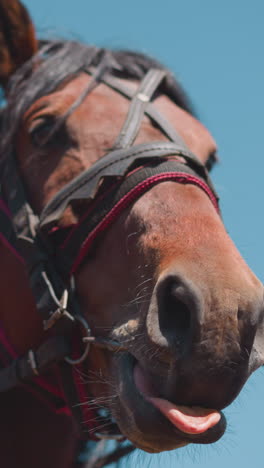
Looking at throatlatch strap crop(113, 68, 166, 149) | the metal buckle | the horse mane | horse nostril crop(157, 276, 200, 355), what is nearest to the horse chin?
horse nostril crop(157, 276, 200, 355)

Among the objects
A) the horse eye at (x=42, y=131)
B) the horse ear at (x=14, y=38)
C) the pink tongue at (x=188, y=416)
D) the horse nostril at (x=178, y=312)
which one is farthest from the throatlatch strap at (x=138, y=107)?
the pink tongue at (x=188, y=416)

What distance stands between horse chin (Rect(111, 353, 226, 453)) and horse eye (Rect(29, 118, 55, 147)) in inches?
54.4

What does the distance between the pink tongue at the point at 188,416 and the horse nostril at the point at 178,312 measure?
218 millimetres

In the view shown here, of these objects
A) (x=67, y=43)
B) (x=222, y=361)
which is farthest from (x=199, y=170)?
(x=67, y=43)

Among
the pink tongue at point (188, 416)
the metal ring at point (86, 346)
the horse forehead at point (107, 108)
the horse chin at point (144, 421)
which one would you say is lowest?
the metal ring at point (86, 346)

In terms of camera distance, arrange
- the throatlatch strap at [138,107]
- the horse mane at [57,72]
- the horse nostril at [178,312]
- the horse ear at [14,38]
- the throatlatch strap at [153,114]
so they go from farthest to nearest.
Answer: the horse ear at [14,38] < the horse mane at [57,72] < the throatlatch strap at [153,114] < the throatlatch strap at [138,107] < the horse nostril at [178,312]

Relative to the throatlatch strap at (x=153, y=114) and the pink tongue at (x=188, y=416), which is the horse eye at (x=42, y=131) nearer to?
the throatlatch strap at (x=153, y=114)

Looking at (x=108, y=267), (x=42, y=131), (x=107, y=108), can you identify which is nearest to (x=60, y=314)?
(x=108, y=267)

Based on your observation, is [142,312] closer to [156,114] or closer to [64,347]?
[64,347]

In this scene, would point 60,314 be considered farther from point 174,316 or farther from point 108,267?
point 174,316

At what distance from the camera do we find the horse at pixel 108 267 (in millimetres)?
2359

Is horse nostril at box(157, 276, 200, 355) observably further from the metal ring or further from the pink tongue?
the metal ring

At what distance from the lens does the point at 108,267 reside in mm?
2961

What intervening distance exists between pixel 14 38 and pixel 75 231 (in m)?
1.55
